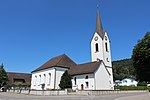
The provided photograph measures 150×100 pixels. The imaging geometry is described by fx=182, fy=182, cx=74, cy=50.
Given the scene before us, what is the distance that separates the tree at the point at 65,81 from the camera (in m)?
45.0

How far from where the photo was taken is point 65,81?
45.4 m

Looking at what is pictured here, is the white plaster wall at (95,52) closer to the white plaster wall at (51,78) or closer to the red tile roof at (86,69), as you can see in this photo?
the red tile roof at (86,69)

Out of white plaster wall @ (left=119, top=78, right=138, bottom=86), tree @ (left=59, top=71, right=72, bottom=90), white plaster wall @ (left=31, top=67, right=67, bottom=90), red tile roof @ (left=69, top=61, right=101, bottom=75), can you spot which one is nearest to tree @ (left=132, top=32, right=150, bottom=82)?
red tile roof @ (left=69, top=61, right=101, bottom=75)

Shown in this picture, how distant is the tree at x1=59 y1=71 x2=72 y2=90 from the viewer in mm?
44987

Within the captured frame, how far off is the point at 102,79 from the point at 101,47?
11.6m

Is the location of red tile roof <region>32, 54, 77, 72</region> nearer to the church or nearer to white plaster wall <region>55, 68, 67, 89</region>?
the church

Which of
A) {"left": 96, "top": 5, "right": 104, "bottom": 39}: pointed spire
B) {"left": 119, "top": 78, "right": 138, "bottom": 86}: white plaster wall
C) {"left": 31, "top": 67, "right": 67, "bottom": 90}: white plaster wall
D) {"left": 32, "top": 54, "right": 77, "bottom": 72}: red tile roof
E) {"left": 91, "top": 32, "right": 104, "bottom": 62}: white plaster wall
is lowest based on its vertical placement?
{"left": 119, "top": 78, "right": 138, "bottom": 86}: white plaster wall

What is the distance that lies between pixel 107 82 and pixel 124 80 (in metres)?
63.8

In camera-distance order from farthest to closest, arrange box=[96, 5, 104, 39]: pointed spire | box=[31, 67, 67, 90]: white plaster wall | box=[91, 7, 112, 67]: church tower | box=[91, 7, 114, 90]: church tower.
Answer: box=[96, 5, 104, 39]: pointed spire → box=[91, 7, 112, 67]: church tower → box=[91, 7, 114, 90]: church tower → box=[31, 67, 67, 90]: white plaster wall

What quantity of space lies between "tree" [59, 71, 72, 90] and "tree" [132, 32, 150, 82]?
91.8 feet

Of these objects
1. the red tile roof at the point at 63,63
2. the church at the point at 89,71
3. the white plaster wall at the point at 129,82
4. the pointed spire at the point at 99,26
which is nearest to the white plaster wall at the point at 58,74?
the church at the point at 89,71

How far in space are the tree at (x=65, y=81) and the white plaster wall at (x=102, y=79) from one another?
7.32m

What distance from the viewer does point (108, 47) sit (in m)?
54.2

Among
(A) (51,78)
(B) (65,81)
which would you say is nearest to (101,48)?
(B) (65,81)
